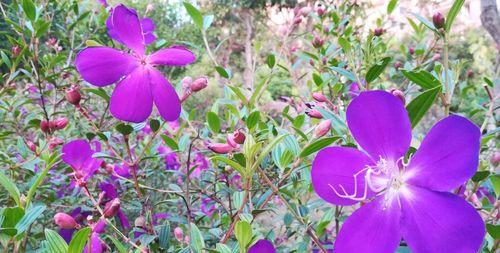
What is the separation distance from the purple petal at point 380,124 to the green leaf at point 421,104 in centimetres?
1

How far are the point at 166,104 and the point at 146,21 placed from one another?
38 centimetres

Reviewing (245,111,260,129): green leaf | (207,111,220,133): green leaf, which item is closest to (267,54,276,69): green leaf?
(207,111,220,133): green leaf

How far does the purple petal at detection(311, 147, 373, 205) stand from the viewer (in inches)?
20.3

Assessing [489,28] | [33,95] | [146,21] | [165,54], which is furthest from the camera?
[489,28]

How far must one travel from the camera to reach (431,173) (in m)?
0.47

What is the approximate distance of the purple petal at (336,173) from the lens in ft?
1.69

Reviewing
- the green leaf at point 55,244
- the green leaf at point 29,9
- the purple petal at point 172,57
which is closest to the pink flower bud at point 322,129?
the purple petal at point 172,57

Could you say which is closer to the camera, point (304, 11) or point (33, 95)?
point (304, 11)

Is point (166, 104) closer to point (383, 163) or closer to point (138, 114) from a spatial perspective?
point (138, 114)

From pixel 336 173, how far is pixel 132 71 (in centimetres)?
39

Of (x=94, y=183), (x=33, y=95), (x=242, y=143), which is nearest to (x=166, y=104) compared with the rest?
(x=242, y=143)

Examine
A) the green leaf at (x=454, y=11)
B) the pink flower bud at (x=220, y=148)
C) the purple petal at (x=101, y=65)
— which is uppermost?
the green leaf at (x=454, y=11)

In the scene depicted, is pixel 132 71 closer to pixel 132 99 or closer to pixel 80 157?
pixel 132 99

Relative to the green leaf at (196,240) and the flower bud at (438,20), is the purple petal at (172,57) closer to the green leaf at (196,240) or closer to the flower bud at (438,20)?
the green leaf at (196,240)
